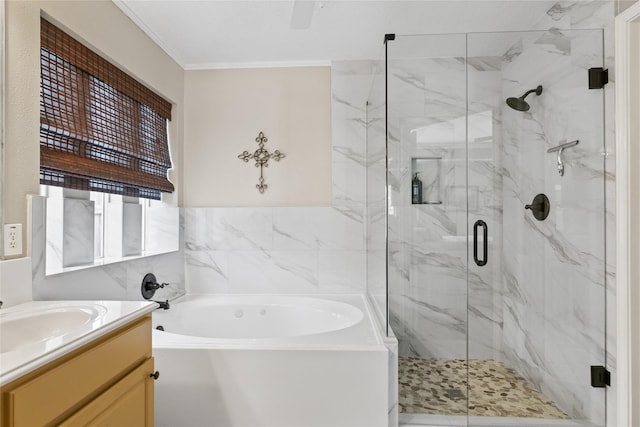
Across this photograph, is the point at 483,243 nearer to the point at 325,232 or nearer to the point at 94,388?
the point at 325,232

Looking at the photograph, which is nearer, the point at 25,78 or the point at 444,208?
the point at 25,78

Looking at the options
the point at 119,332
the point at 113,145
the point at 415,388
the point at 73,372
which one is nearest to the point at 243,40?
the point at 113,145

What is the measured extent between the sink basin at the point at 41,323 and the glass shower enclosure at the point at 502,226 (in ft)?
4.66

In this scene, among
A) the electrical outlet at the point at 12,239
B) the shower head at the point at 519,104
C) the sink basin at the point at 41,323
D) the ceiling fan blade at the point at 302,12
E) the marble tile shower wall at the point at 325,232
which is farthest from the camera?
the marble tile shower wall at the point at 325,232

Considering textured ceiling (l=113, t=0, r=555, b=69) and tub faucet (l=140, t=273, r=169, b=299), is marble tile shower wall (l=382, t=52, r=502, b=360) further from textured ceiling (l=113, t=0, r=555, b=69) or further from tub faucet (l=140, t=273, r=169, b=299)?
tub faucet (l=140, t=273, r=169, b=299)

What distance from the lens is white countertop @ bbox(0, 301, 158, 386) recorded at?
0.79 m

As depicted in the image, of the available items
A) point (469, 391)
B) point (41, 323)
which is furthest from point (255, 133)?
point (469, 391)

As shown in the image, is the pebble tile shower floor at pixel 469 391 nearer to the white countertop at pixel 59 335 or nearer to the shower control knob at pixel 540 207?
the shower control knob at pixel 540 207

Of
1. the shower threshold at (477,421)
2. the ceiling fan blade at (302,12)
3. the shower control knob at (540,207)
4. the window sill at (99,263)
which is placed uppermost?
the ceiling fan blade at (302,12)

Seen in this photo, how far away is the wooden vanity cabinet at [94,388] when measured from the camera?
0.80m

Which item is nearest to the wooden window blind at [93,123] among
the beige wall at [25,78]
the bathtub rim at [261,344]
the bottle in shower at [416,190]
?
the beige wall at [25,78]

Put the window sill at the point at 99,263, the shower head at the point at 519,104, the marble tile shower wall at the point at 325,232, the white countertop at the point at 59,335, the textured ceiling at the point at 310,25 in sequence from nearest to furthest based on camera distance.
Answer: the white countertop at the point at 59,335, the window sill at the point at 99,263, the shower head at the point at 519,104, the textured ceiling at the point at 310,25, the marble tile shower wall at the point at 325,232

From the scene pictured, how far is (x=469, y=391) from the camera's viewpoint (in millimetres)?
1840

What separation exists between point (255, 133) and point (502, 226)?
6.53 ft
